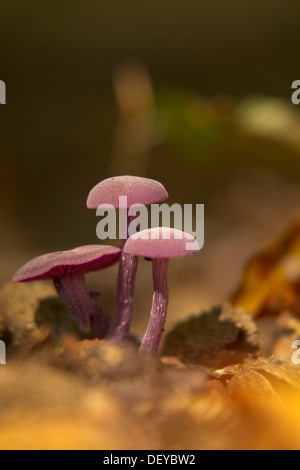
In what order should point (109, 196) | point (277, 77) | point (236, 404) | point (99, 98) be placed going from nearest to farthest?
point (236, 404), point (109, 196), point (277, 77), point (99, 98)

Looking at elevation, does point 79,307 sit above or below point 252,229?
below

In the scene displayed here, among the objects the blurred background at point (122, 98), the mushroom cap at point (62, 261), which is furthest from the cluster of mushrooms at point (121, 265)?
the blurred background at point (122, 98)

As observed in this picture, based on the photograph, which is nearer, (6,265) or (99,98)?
(6,265)

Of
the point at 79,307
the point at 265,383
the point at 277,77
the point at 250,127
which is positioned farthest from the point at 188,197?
the point at 265,383

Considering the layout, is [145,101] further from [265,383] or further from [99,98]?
[265,383]

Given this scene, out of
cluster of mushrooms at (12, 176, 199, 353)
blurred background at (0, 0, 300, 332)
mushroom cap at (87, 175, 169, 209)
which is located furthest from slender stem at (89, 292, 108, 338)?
blurred background at (0, 0, 300, 332)

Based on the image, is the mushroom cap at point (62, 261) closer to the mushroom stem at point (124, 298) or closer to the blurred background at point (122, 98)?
the mushroom stem at point (124, 298)

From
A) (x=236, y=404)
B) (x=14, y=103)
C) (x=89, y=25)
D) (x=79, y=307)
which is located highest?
(x=89, y=25)
